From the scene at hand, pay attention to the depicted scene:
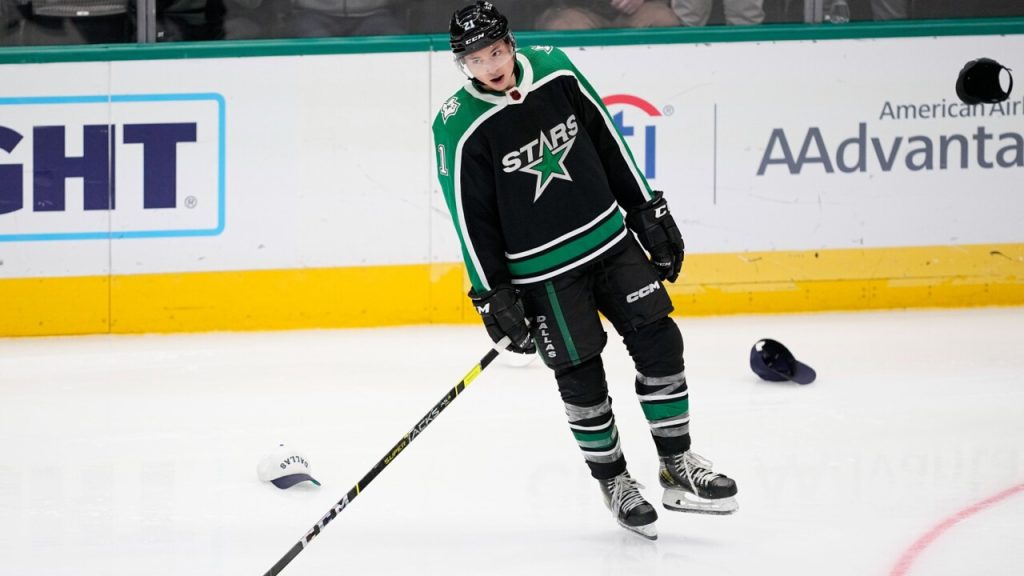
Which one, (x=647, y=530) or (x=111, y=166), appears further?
(x=111, y=166)

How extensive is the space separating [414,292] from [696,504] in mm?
2986

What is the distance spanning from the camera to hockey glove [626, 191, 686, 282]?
305 centimetres

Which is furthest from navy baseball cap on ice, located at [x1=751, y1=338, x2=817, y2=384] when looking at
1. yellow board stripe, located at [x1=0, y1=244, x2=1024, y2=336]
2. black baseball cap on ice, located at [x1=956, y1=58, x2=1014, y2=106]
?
black baseball cap on ice, located at [x1=956, y1=58, x2=1014, y2=106]

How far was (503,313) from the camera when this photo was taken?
9.51 ft

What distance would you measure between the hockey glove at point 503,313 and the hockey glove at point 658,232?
0.34 metres

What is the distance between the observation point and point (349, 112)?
227 inches

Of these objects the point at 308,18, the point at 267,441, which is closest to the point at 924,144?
the point at 308,18

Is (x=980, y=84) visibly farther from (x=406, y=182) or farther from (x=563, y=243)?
(x=563, y=243)

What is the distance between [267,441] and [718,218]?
2523 mm

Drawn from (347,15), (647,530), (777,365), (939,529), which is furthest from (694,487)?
(347,15)

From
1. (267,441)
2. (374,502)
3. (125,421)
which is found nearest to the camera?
(374,502)

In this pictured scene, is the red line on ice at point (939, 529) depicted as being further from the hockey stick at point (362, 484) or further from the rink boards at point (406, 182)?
the rink boards at point (406, 182)

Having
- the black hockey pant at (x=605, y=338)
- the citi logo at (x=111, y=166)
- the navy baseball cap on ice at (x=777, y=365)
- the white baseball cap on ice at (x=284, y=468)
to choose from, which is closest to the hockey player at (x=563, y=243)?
the black hockey pant at (x=605, y=338)

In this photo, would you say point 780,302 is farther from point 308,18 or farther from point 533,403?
point 308,18
